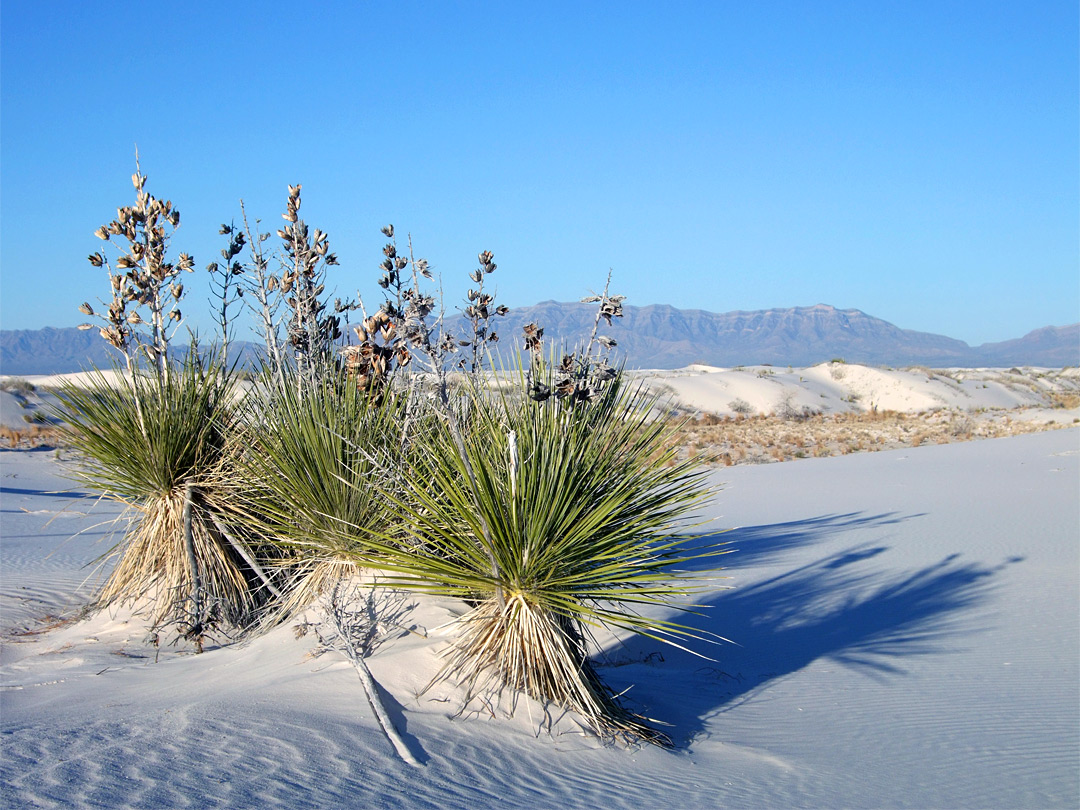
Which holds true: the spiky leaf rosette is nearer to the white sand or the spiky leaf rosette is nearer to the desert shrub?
the white sand

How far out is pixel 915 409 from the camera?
46125 millimetres

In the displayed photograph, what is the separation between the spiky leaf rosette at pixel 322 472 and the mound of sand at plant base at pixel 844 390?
37675 mm

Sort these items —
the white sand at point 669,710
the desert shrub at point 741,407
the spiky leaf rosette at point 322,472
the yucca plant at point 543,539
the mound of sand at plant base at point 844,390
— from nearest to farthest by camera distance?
1. the white sand at point 669,710
2. the yucca plant at point 543,539
3. the spiky leaf rosette at point 322,472
4. the desert shrub at point 741,407
5. the mound of sand at plant base at point 844,390

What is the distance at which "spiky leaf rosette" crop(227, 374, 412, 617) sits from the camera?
180 inches

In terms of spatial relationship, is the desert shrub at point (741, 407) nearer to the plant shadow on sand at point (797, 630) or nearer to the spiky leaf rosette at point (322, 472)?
the plant shadow on sand at point (797, 630)

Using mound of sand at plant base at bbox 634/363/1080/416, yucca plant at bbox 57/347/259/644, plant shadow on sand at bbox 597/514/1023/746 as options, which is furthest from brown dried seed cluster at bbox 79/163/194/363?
mound of sand at plant base at bbox 634/363/1080/416

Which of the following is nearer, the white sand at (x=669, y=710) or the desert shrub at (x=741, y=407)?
the white sand at (x=669, y=710)

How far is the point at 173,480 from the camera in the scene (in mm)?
5547

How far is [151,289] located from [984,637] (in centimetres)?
773

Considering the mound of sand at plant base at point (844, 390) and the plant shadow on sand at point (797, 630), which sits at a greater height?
the mound of sand at plant base at point (844, 390)

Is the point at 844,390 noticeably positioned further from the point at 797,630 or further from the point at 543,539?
the point at 543,539

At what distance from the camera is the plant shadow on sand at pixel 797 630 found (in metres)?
5.70

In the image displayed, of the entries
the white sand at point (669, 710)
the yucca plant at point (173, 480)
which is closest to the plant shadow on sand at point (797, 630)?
the white sand at point (669, 710)


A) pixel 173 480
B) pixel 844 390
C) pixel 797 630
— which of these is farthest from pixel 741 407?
pixel 173 480
